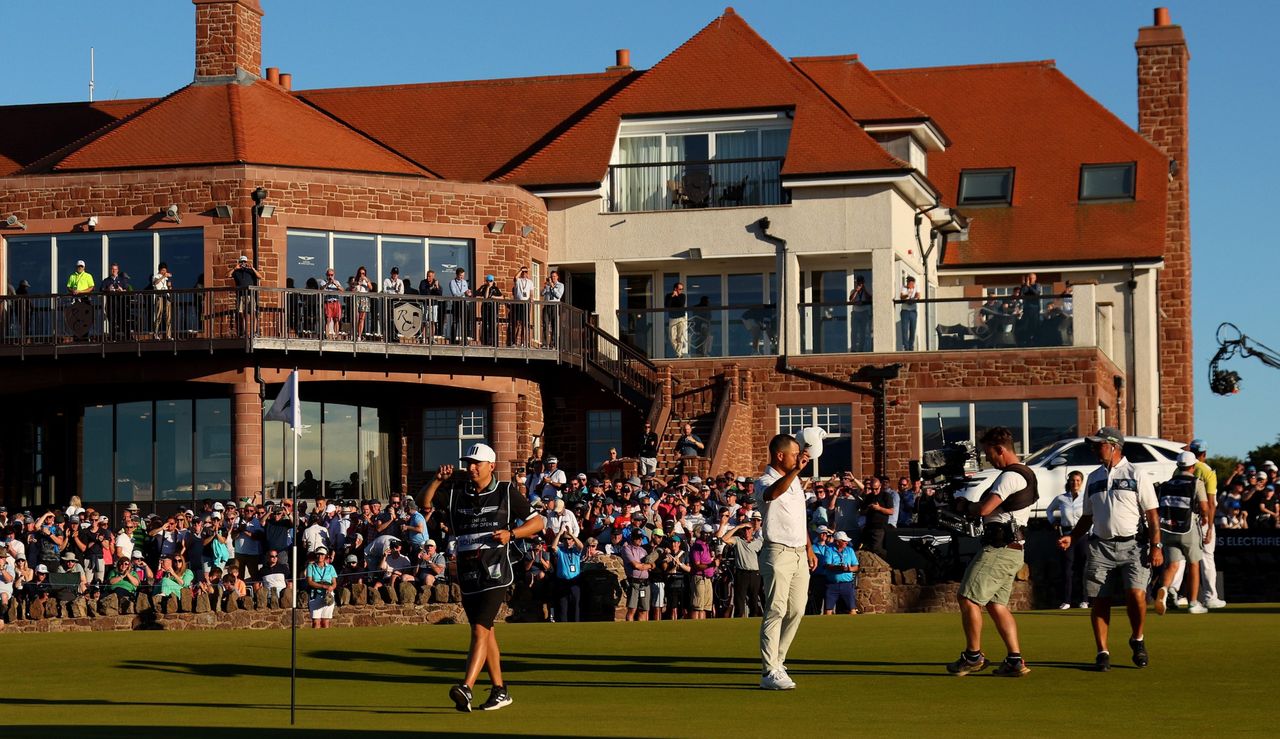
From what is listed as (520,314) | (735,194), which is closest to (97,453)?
(520,314)

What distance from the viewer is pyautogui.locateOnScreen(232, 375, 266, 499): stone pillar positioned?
3525cm

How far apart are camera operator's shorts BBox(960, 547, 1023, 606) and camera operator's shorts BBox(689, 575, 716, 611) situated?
1149 centimetres

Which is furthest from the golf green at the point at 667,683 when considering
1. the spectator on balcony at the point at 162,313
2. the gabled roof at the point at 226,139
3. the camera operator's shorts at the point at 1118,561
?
the gabled roof at the point at 226,139

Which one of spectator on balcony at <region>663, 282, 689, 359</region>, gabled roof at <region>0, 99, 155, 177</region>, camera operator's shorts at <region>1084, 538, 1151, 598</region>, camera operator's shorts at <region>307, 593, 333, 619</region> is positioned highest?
gabled roof at <region>0, 99, 155, 177</region>

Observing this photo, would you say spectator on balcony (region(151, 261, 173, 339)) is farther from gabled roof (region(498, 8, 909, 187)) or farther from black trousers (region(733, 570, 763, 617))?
black trousers (region(733, 570, 763, 617))

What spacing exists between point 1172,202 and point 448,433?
17.1 metres

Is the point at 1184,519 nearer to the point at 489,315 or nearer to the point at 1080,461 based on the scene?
the point at 1080,461

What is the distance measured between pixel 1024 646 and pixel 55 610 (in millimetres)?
14351

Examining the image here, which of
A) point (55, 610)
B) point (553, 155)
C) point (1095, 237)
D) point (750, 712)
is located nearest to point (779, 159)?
point (553, 155)

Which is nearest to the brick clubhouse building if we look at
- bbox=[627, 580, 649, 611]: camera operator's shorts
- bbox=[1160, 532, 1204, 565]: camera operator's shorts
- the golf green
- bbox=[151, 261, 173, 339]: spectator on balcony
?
bbox=[151, 261, 173, 339]: spectator on balcony

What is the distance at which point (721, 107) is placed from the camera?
40.0 m

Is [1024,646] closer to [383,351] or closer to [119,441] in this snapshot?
[383,351]

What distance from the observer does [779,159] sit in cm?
3950

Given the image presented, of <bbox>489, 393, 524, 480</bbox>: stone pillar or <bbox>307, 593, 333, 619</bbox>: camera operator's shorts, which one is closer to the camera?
<bbox>307, 593, 333, 619</bbox>: camera operator's shorts
